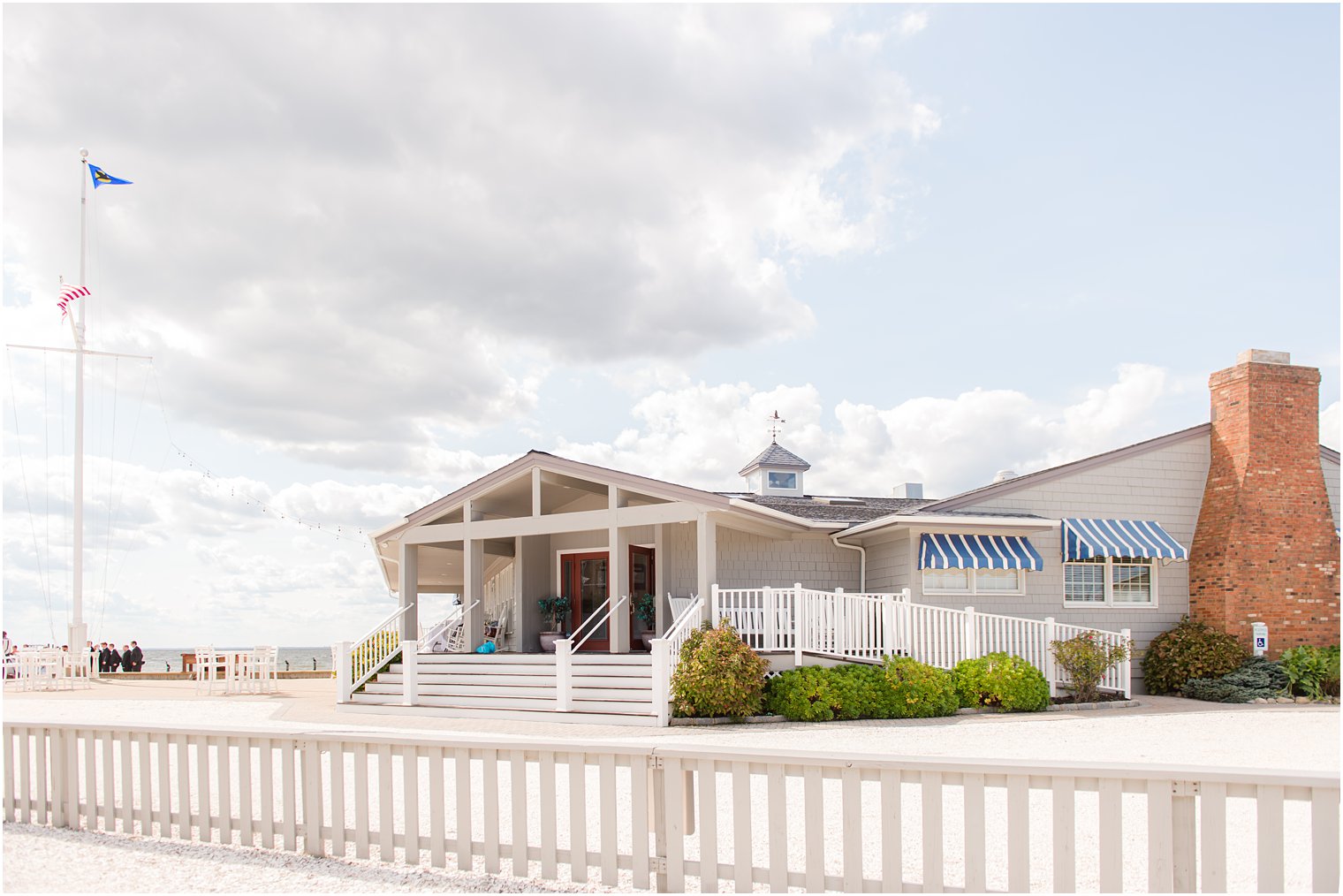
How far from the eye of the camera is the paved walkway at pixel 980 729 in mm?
11477

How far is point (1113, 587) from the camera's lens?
19.6m

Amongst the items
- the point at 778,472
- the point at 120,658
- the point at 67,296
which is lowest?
the point at 120,658

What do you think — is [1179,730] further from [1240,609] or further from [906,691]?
[1240,609]

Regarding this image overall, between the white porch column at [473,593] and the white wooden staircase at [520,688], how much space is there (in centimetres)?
124

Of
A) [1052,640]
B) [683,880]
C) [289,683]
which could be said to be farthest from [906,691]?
[289,683]

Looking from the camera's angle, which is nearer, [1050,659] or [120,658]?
[1050,659]

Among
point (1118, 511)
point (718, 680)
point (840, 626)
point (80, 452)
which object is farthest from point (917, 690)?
point (80, 452)

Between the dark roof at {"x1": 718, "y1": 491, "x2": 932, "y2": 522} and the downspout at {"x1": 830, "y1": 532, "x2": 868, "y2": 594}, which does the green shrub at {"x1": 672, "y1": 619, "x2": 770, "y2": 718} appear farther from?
the downspout at {"x1": 830, "y1": 532, "x2": 868, "y2": 594}

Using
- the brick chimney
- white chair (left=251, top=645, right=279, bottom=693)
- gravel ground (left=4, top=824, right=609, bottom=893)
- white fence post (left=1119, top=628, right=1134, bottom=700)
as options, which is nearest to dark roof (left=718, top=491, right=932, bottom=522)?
white fence post (left=1119, top=628, right=1134, bottom=700)

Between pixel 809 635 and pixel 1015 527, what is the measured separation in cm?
456

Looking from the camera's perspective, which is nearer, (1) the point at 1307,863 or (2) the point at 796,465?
(1) the point at 1307,863

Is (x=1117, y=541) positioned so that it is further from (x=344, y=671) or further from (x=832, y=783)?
(x=344, y=671)

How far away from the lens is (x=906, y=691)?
50.8 ft

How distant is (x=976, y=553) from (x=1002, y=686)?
260 centimetres
